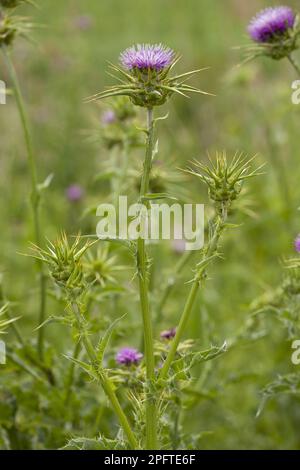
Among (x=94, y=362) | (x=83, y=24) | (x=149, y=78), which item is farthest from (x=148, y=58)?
(x=83, y=24)

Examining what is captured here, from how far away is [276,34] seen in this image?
11.5 feet

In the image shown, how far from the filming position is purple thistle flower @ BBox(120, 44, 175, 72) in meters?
2.53

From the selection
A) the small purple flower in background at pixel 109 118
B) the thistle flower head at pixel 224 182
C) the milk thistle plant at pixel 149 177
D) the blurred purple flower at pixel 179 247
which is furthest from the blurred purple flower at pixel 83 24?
the thistle flower head at pixel 224 182

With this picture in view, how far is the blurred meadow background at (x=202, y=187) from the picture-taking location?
455 cm

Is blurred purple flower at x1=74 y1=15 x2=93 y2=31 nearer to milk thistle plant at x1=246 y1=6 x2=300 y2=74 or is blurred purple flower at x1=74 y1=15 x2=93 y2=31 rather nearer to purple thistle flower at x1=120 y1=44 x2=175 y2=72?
milk thistle plant at x1=246 y1=6 x2=300 y2=74

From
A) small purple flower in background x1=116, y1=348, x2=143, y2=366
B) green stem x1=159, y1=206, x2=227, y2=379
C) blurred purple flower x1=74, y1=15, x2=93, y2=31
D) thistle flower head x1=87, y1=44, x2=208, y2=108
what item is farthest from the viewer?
blurred purple flower x1=74, y1=15, x2=93, y2=31

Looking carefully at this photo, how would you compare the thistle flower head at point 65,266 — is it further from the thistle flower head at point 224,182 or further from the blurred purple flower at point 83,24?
the blurred purple flower at point 83,24

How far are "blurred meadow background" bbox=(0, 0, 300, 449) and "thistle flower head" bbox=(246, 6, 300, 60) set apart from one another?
0.16 m

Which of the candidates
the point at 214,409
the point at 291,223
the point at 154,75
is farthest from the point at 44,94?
the point at 154,75

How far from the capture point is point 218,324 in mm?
5504

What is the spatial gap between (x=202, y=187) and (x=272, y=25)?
4087 millimetres

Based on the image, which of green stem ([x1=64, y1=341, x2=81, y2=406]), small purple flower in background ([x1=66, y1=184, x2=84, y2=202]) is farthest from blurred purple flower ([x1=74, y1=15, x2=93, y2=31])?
green stem ([x1=64, y1=341, x2=81, y2=406])

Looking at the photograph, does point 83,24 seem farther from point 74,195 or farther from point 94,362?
point 94,362

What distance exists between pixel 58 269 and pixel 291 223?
376 centimetres
